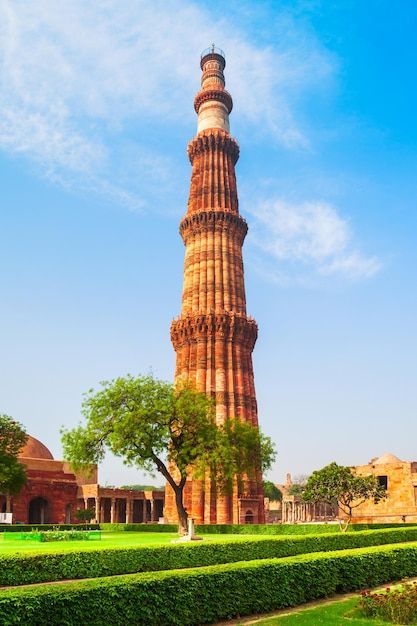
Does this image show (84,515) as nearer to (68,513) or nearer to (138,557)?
(68,513)

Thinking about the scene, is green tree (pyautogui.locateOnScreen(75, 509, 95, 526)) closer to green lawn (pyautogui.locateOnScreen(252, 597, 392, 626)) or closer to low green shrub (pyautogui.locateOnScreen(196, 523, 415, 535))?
low green shrub (pyautogui.locateOnScreen(196, 523, 415, 535))

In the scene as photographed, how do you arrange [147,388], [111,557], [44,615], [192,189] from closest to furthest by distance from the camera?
[44,615] → [111,557] → [147,388] → [192,189]

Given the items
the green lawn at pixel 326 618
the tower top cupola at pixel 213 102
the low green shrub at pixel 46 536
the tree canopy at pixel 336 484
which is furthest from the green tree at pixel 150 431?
the tower top cupola at pixel 213 102

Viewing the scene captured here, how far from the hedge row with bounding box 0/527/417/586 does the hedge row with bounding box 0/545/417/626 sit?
4677 mm

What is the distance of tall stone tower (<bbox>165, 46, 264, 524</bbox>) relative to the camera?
180 ft

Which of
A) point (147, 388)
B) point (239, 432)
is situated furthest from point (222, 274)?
point (147, 388)

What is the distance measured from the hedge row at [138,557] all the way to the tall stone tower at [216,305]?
30.1 meters

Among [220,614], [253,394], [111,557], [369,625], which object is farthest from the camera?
[253,394]

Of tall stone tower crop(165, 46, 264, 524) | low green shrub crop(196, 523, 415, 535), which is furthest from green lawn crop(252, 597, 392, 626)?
tall stone tower crop(165, 46, 264, 524)

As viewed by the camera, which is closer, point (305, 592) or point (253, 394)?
point (305, 592)

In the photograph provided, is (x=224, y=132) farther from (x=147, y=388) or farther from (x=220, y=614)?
(x=220, y=614)

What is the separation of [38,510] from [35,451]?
26.6 ft

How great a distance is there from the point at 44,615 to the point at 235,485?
4481 cm

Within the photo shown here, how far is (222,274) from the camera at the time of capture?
62.6 meters
